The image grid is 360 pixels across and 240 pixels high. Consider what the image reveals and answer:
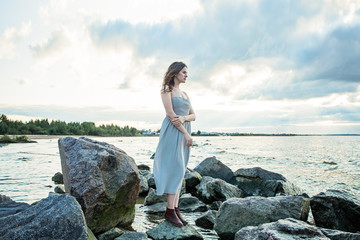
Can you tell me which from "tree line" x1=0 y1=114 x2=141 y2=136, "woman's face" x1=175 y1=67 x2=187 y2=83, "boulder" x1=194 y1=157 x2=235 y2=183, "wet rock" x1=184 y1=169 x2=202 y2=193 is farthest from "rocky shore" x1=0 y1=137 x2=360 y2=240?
"tree line" x1=0 y1=114 x2=141 y2=136

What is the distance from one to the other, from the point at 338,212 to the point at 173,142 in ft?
12.0

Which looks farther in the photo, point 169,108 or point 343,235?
point 169,108

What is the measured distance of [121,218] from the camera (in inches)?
212

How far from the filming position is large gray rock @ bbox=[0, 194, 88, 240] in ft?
10.0

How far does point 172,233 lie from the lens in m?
4.79

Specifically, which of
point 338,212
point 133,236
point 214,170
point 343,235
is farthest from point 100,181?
point 214,170

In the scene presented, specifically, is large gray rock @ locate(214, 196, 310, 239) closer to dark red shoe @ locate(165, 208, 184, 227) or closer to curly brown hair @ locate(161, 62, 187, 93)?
dark red shoe @ locate(165, 208, 184, 227)

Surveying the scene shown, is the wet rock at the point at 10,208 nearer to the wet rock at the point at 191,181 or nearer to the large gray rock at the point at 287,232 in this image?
the large gray rock at the point at 287,232

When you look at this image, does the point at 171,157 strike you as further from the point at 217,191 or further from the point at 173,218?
the point at 217,191

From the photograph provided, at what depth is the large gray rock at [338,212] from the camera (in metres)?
5.47

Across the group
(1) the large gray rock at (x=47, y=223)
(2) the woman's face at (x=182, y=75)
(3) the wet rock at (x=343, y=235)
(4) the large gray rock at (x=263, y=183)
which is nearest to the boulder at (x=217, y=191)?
(4) the large gray rock at (x=263, y=183)

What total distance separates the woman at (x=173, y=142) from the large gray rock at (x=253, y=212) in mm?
822

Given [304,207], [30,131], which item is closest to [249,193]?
[304,207]

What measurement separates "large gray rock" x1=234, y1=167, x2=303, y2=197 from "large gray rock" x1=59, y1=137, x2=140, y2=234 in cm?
526
